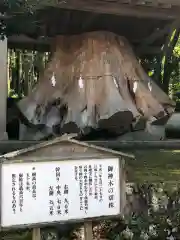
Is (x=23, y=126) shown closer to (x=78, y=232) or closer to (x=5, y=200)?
(x=78, y=232)

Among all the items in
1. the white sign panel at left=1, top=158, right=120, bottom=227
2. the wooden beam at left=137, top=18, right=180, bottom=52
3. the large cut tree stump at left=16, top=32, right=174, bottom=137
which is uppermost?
the wooden beam at left=137, top=18, right=180, bottom=52

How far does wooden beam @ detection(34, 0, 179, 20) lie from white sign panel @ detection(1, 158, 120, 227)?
172 centimetres

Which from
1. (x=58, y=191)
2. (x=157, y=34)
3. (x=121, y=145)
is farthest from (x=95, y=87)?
(x=58, y=191)

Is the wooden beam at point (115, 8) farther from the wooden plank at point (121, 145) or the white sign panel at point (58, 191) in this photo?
the white sign panel at point (58, 191)

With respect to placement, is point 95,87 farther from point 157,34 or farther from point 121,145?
point 157,34

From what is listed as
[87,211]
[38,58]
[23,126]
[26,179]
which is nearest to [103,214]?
[87,211]

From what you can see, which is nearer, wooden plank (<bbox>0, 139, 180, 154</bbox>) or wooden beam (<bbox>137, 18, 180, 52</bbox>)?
wooden plank (<bbox>0, 139, 180, 154</bbox>)

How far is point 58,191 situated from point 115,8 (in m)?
2.16

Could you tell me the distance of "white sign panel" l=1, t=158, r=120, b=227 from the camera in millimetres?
2887

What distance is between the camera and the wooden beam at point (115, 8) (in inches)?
156

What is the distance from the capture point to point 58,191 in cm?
302

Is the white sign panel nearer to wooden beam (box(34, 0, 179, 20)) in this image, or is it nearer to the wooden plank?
the wooden plank

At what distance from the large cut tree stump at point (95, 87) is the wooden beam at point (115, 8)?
0.94m

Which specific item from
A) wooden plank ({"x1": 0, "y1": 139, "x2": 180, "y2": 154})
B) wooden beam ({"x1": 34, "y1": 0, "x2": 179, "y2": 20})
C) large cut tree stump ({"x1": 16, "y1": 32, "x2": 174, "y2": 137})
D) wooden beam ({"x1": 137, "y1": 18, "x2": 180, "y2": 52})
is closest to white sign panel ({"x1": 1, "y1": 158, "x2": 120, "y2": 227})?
wooden plank ({"x1": 0, "y1": 139, "x2": 180, "y2": 154})
